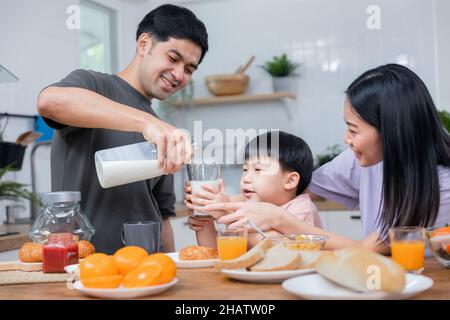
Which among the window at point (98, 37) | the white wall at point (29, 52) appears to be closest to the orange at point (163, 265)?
the white wall at point (29, 52)

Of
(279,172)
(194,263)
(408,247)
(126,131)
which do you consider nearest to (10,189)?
(126,131)

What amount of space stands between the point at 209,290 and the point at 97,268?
0.69 feet

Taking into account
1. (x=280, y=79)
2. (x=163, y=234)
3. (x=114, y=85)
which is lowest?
(x=163, y=234)

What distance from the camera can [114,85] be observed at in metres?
1.99

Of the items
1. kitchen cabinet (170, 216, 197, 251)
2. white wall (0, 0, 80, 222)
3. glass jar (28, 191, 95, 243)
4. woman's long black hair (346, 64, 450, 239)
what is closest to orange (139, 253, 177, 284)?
glass jar (28, 191, 95, 243)

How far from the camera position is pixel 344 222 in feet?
11.8

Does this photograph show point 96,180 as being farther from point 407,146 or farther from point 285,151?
point 407,146

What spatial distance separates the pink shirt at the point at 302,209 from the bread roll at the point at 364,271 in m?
0.82

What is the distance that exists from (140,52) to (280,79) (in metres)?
2.25

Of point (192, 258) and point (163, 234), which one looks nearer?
point (192, 258)

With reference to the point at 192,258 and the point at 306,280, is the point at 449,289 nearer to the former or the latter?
the point at 306,280

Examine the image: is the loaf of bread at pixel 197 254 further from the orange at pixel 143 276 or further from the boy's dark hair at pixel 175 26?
the boy's dark hair at pixel 175 26

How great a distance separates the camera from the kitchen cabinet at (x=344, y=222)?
3.58m
